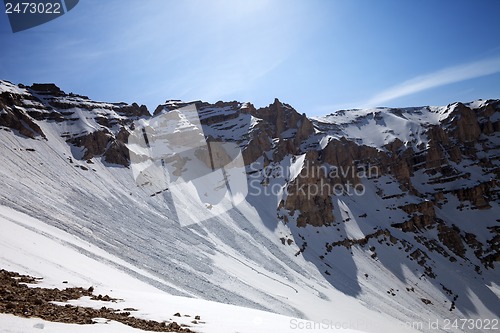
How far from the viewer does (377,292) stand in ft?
241

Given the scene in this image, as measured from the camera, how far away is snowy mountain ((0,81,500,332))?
46031 millimetres

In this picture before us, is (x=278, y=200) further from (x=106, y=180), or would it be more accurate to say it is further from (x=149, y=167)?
(x=106, y=180)

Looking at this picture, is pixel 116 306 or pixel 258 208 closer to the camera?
pixel 116 306

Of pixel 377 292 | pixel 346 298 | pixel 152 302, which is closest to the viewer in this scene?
pixel 152 302

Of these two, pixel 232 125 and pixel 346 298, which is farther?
pixel 232 125

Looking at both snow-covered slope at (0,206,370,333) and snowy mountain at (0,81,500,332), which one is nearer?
snow-covered slope at (0,206,370,333)

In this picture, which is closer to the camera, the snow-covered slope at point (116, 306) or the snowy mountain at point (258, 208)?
the snow-covered slope at point (116, 306)

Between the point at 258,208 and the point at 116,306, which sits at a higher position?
the point at 258,208

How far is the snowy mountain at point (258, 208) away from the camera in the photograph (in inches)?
1812

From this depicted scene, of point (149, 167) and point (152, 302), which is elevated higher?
point (149, 167)

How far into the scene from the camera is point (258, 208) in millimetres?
95000

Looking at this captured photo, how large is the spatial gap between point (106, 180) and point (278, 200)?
5312 cm

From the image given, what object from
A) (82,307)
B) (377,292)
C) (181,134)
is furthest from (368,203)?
(82,307)

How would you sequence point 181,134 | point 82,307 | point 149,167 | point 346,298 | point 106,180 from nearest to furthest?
point 82,307 → point 346,298 → point 106,180 → point 149,167 → point 181,134
